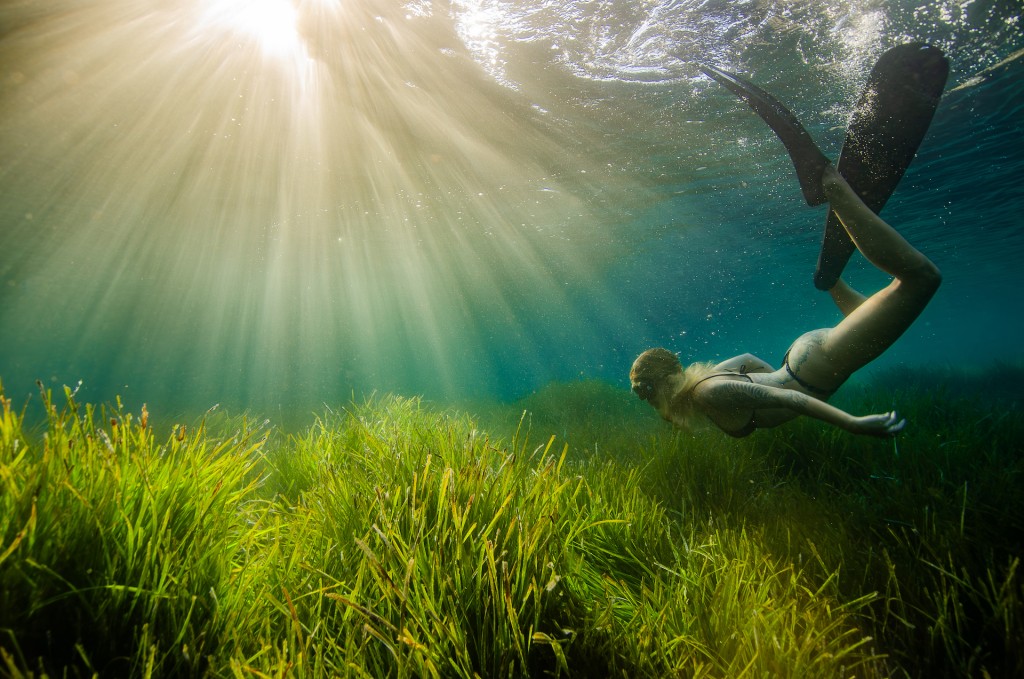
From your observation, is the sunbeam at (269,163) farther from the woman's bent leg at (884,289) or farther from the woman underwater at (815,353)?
the woman's bent leg at (884,289)

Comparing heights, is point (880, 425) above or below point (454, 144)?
below

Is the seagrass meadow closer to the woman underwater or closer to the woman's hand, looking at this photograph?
the woman's hand

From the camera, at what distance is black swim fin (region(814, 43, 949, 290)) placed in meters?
3.67

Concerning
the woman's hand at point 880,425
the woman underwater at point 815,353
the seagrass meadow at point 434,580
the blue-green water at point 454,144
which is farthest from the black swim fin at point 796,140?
the blue-green water at point 454,144

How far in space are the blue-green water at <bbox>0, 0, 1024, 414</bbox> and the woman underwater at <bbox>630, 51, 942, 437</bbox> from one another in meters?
5.46

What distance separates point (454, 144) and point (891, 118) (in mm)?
10243

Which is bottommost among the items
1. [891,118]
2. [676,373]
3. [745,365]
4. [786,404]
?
[676,373]

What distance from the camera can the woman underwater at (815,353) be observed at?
3262 millimetres

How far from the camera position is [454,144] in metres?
11.7

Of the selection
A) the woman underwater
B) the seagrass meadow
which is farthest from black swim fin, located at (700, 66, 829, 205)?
the seagrass meadow

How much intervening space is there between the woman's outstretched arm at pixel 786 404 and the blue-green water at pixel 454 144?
284 inches

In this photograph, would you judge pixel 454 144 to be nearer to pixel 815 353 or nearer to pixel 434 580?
pixel 815 353

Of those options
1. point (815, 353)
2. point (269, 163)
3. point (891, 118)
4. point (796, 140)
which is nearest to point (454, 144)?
point (269, 163)

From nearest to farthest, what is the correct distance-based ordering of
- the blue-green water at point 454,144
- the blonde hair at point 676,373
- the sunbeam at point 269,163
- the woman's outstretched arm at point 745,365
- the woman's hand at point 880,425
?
1. the woman's hand at point 880,425
2. the blonde hair at point 676,373
3. the woman's outstretched arm at point 745,365
4. the blue-green water at point 454,144
5. the sunbeam at point 269,163
